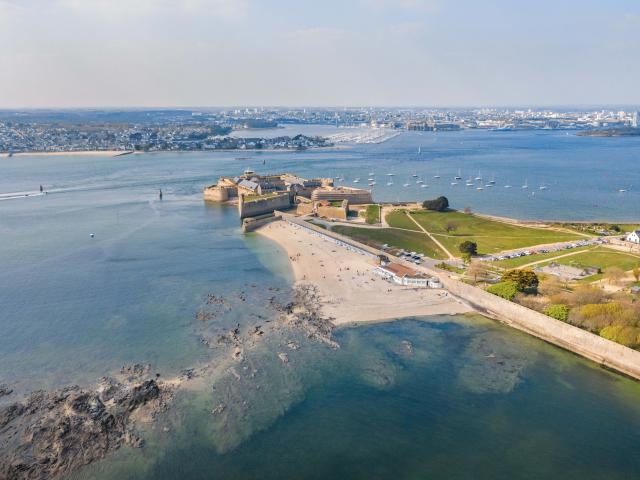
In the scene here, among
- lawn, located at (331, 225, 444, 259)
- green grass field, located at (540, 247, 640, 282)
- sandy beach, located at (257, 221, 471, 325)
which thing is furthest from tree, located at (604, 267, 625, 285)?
lawn, located at (331, 225, 444, 259)

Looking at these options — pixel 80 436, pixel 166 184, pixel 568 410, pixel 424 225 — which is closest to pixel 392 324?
pixel 568 410

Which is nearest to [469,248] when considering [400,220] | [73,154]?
[400,220]

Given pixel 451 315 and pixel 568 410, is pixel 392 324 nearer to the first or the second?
pixel 451 315

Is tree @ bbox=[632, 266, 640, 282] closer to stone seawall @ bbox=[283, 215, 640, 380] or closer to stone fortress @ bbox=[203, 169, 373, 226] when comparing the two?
stone seawall @ bbox=[283, 215, 640, 380]

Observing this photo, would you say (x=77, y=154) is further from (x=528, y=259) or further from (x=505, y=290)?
(x=505, y=290)

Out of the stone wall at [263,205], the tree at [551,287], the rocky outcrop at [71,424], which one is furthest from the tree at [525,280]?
the stone wall at [263,205]

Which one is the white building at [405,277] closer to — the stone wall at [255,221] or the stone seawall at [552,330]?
the stone seawall at [552,330]
